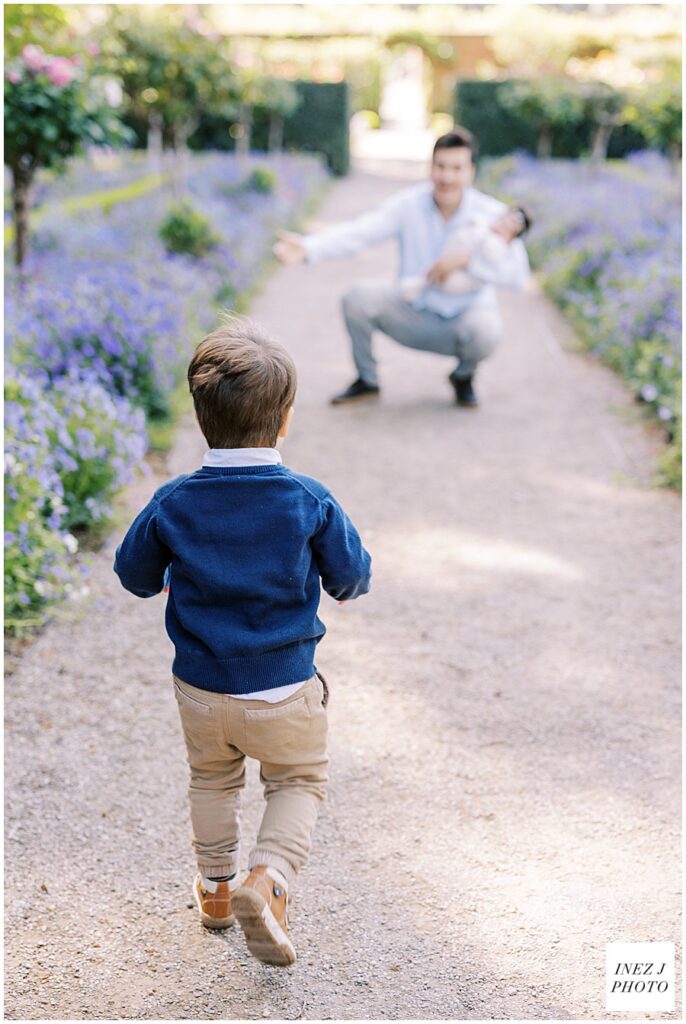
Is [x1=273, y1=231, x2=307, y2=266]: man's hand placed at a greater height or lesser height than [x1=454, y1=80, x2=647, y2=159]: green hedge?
lesser

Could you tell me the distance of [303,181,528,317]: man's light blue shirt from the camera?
→ 5.84 metres

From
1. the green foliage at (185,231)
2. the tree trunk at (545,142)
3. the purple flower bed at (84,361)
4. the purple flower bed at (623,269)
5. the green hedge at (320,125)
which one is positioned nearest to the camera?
the purple flower bed at (84,361)

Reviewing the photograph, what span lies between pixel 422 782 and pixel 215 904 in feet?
2.53

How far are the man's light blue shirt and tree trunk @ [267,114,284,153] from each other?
50.5 ft

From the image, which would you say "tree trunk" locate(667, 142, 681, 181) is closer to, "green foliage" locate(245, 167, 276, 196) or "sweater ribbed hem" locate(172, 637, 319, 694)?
"green foliage" locate(245, 167, 276, 196)

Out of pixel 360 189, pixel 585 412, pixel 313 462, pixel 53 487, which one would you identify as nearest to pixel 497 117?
pixel 360 189

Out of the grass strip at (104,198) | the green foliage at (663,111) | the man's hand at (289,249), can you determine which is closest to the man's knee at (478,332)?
the man's hand at (289,249)

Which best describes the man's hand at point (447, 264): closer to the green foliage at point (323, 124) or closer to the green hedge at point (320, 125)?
the green hedge at point (320, 125)

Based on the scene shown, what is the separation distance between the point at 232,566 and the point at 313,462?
3309 mm

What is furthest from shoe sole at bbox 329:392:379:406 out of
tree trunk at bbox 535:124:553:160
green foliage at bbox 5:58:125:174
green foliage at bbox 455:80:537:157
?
green foliage at bbox 455:80:537:157

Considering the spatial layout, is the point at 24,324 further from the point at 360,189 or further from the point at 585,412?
the point at 360,189

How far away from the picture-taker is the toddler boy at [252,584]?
2.02 metres

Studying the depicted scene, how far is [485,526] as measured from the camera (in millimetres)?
4672

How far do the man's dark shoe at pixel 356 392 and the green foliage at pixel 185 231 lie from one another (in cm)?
300
